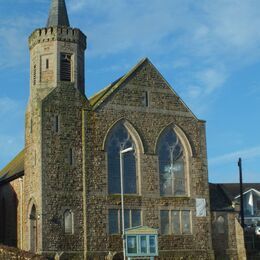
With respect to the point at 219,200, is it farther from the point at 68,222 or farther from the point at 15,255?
the point at 15,255

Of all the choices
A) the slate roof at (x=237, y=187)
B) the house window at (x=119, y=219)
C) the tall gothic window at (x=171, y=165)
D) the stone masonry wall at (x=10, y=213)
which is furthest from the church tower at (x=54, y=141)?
the slate roof at (x=237, y=187)

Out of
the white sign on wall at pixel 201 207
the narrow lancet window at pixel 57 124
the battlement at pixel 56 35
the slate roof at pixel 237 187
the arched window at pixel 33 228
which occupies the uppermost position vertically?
the battlement at pixel 56 35

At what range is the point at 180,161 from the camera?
142 feet

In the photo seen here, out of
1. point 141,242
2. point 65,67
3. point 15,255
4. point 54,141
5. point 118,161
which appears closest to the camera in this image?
point 15,255

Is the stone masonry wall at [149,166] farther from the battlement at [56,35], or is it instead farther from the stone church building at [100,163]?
the battlement at [56,35]

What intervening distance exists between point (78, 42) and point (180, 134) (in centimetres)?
999

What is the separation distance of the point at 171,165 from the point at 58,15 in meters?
13.6

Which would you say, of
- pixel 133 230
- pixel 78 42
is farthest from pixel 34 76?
pixel 133 230

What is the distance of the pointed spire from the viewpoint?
4266 cm

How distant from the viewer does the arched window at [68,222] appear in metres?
38.0

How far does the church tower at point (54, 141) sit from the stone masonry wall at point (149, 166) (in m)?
1.18

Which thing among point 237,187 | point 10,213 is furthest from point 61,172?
point 237,187

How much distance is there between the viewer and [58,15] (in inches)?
1689

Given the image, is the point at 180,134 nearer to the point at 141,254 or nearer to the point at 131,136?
the point at 131,136
